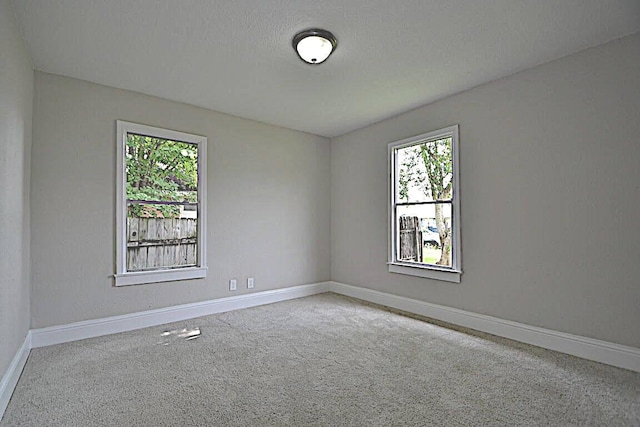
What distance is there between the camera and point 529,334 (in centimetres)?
306

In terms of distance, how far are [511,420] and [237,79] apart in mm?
3439

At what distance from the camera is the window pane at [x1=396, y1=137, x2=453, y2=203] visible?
388 centimetres

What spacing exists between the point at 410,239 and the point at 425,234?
0.26 metres

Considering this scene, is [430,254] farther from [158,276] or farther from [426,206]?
[158,276]

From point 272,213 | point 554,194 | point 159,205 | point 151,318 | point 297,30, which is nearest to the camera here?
point 297,30

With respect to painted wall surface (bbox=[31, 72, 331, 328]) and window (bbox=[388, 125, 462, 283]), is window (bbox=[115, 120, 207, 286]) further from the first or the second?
window (bbox=[388, 125, 462, 283])

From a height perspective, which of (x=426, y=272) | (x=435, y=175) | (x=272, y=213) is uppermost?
(x=435, y=175)

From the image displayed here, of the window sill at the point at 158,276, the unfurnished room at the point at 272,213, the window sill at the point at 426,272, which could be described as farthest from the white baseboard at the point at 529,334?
the window sill at the point at 158,276

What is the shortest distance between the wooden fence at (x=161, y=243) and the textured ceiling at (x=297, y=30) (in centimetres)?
143

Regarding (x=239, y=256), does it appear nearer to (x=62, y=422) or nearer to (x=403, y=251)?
(x=403, y=251)

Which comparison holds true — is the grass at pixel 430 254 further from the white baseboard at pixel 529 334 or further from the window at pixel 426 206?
the white baseboard at pixel 529 334

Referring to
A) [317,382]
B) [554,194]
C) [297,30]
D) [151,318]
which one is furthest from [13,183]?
[554,194]

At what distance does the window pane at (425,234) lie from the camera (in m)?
3.85

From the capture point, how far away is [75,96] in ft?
10.8
